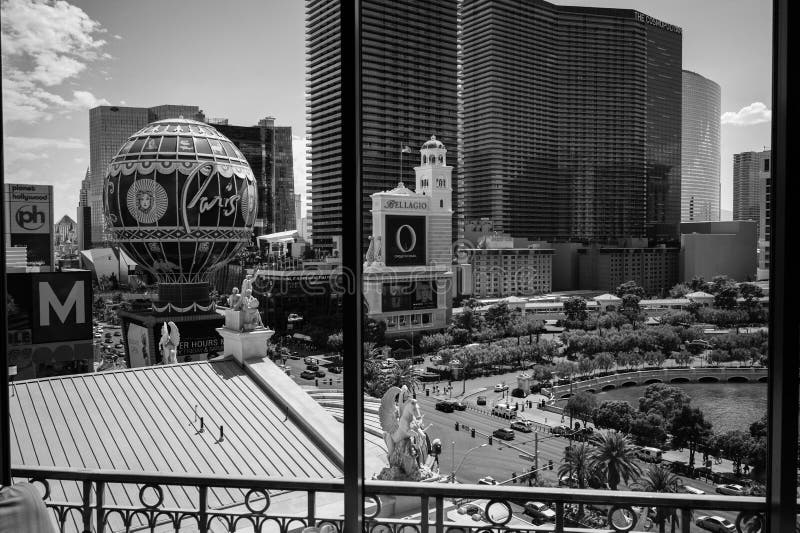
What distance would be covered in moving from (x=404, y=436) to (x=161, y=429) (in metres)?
3.10

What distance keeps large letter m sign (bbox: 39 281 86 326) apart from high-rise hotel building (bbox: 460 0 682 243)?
8.21 m

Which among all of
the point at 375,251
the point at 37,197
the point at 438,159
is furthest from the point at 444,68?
the point at 37,197

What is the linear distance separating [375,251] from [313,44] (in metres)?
3.99

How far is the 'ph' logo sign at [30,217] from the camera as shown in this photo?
10070mm

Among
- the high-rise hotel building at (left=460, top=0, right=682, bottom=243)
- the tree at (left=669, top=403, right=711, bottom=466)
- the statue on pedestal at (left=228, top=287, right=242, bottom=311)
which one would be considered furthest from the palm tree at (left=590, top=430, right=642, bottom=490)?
the statue on pedestal at (left=228, top=287, right=242, bottom=311)

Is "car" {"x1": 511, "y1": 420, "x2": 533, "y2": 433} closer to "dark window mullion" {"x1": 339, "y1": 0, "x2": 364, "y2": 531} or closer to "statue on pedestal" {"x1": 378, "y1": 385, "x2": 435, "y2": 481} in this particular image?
"statue on pedestal" {"x1": 378, "y1": 385, "x2": 435, "y2": 481}

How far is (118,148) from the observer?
10.8 m

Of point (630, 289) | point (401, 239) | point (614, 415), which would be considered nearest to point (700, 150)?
point (630, 289)

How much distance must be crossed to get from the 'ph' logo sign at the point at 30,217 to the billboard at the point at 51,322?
107cm

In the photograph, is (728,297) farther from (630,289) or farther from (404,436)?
(404,436)

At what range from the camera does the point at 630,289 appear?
539 centimetres

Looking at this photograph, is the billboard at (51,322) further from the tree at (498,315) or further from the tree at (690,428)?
the tree at (690,428)

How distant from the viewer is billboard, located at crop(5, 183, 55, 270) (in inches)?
388

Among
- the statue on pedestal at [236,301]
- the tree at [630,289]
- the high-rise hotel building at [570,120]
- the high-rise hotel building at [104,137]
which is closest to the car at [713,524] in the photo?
the high-rise hotel building at [570,120]
